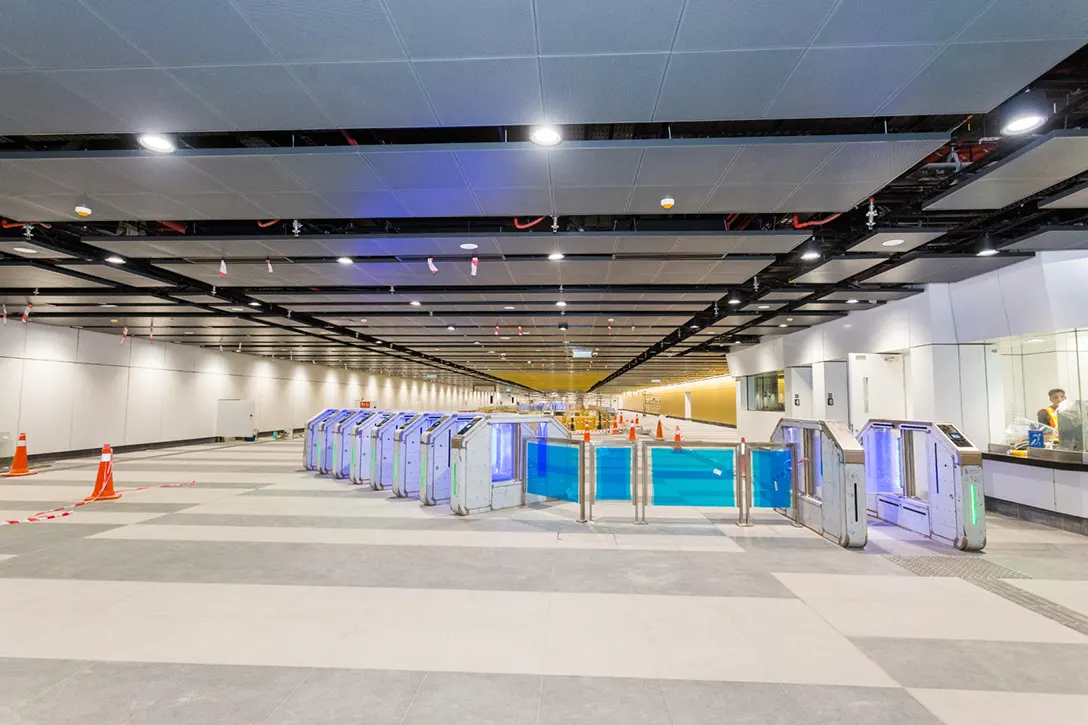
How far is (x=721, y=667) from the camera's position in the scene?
3375 millimetres

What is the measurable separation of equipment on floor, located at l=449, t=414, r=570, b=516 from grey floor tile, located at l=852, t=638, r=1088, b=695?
212 inches

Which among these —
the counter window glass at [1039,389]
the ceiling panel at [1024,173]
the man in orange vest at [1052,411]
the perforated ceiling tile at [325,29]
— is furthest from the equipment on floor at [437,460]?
the man in orange vest at [1052,411]

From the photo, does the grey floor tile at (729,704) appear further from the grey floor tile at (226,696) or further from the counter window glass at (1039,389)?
the counter window glass at (1039,389)

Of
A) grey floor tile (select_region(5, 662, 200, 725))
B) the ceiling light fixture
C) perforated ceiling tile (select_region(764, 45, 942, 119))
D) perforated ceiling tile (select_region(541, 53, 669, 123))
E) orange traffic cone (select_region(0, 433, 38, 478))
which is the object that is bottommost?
grey floor tile (select_region(5, 662, 200, 725))

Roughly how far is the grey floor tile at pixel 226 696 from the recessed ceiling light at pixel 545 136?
459 cm

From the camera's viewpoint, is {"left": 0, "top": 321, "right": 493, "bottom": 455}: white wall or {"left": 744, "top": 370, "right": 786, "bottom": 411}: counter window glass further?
{"left": 744, "top": 370, "right": 786, "bottom": 411}: counter window glass

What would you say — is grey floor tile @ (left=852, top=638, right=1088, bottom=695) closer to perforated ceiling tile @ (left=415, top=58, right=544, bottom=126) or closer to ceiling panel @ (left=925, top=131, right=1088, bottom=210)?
ceiling panel @ (left=925, top=131, right=1088, bottom=210)

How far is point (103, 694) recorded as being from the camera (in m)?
3.04

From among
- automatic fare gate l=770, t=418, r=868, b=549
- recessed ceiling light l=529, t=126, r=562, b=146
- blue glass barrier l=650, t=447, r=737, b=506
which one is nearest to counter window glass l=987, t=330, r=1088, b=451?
automatic fare gate l=770, t=418, r=868, b=549

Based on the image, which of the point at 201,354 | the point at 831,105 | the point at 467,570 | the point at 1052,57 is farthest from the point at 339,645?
the point at 201,354

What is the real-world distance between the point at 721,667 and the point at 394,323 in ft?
49.1

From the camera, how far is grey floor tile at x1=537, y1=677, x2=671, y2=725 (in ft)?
9.19

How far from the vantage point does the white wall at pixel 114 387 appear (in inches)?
588

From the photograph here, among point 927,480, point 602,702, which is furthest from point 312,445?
point 927,480
